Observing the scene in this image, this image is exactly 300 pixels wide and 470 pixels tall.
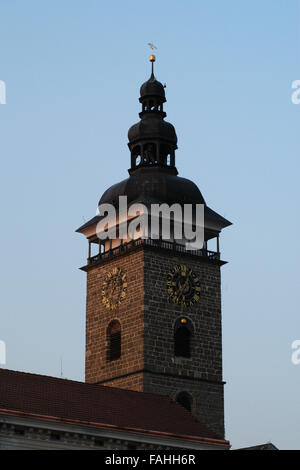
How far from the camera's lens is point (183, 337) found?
75.6m

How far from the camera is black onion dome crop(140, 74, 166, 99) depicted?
83.1m

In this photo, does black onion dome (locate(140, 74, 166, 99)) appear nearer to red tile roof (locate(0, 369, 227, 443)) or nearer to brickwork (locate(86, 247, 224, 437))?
brickwork (locate(86, 247, 224, 437))

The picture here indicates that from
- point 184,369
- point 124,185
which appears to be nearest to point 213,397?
point 184,369

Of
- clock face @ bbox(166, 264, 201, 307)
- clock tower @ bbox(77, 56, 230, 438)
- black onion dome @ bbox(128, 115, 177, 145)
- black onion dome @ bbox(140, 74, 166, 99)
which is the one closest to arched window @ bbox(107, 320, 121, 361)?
clock tower @ bbox(77, 56, 230, 438)

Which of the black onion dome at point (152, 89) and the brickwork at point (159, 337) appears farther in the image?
the black onion dome at point (152, 89)

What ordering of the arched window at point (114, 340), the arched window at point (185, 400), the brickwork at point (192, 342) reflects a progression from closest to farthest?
the brickwork at point (192, 342), the arched window at point (185, 400), the arched window at point (114, 340)

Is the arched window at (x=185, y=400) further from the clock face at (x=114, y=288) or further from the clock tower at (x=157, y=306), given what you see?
the clock face at (x=114, y=288)

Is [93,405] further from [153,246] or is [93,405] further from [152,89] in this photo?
[152,89]

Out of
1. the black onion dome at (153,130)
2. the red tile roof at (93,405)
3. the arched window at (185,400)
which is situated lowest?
the red tile roof at (93,405)

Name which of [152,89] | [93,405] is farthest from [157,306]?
[152,89]

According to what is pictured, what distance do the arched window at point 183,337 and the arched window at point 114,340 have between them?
339 centimetres

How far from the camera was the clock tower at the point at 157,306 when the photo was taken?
7381cm

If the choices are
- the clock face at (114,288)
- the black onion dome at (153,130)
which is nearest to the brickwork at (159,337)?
the clock face at (114,288)

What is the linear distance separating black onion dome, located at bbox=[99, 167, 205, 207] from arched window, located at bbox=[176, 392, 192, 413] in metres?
11.6
